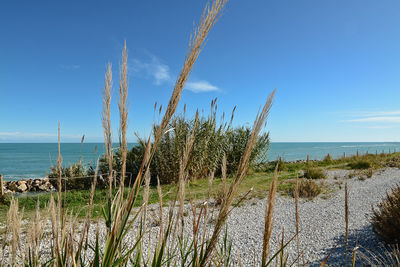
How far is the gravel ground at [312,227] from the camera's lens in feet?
11.8

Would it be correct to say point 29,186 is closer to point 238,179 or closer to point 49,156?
point 49,156

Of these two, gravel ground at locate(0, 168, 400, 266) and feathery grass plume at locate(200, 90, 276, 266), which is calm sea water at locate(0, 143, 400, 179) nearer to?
feathery grass plume at locate(200, 90, 276, 266)

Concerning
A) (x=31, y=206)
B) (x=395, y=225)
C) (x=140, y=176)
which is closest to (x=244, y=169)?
(x=140, y=176)

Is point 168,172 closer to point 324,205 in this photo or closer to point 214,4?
point 324,205

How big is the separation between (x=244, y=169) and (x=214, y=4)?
0.49 meters

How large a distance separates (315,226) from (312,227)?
0.09 metres

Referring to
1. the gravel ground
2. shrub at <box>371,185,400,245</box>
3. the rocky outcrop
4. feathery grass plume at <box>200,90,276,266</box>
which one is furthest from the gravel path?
the rocky outcrop

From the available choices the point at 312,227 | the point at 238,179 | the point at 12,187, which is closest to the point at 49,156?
the point at 238,179

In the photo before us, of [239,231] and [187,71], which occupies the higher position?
[187,71]

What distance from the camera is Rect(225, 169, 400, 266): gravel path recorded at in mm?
3650

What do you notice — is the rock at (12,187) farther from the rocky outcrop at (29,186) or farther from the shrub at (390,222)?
the shrub at (390,222)

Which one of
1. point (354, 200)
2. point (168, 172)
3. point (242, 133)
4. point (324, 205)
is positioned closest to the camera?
point (324, 205)

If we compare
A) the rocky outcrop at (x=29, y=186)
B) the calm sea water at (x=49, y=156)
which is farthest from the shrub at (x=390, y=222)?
the rocky outcrop at (x=29, y=186)

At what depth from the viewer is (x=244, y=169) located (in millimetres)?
723
